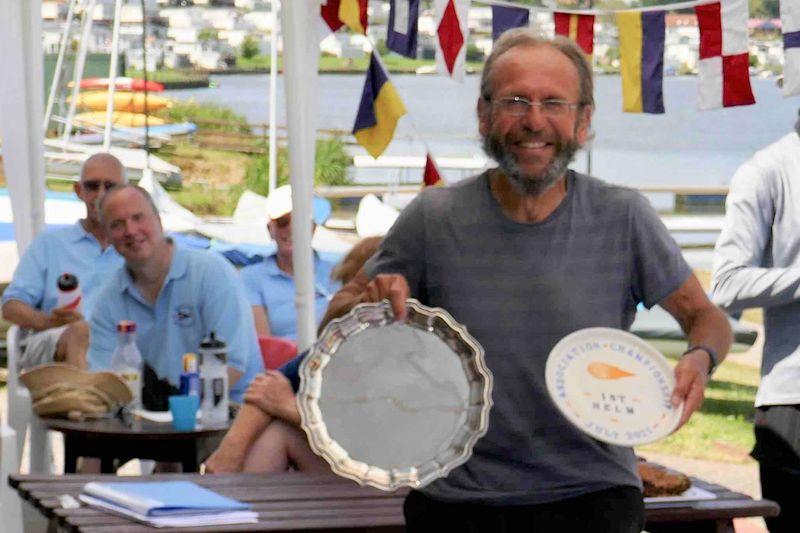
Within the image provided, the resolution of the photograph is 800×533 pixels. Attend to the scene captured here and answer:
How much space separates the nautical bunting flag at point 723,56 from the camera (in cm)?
591

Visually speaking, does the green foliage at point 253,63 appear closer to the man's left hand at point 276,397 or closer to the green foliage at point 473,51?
the green foliage at point 473,51

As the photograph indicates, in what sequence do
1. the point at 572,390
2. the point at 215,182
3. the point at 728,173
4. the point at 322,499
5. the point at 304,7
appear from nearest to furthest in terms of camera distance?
the point at 572,390
the point at 322,499
the point at 304,7
the point at 215,182
the point at 728,173

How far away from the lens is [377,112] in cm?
640

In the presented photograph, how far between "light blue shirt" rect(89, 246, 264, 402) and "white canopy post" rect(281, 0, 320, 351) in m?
0.39

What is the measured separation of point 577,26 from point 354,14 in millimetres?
1009

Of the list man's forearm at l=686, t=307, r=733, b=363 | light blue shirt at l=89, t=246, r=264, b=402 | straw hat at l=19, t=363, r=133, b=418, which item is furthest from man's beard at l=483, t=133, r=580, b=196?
light blue shirt at l=89, t=246, r=264, b=402

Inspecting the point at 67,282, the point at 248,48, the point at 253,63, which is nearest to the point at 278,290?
the point at 67,282

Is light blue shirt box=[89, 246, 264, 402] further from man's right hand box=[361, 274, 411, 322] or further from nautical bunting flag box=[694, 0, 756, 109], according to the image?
man's right hand box=[361, 274, 411, 322]

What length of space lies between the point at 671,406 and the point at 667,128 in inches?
1214

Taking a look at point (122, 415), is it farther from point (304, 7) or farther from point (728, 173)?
point (728, 173)

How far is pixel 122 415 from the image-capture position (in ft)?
16.5

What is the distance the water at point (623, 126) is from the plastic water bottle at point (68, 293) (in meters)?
19.2

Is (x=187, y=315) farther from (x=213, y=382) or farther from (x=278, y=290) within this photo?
(x=278, y=290)

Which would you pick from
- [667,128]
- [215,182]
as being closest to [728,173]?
[667,128]
